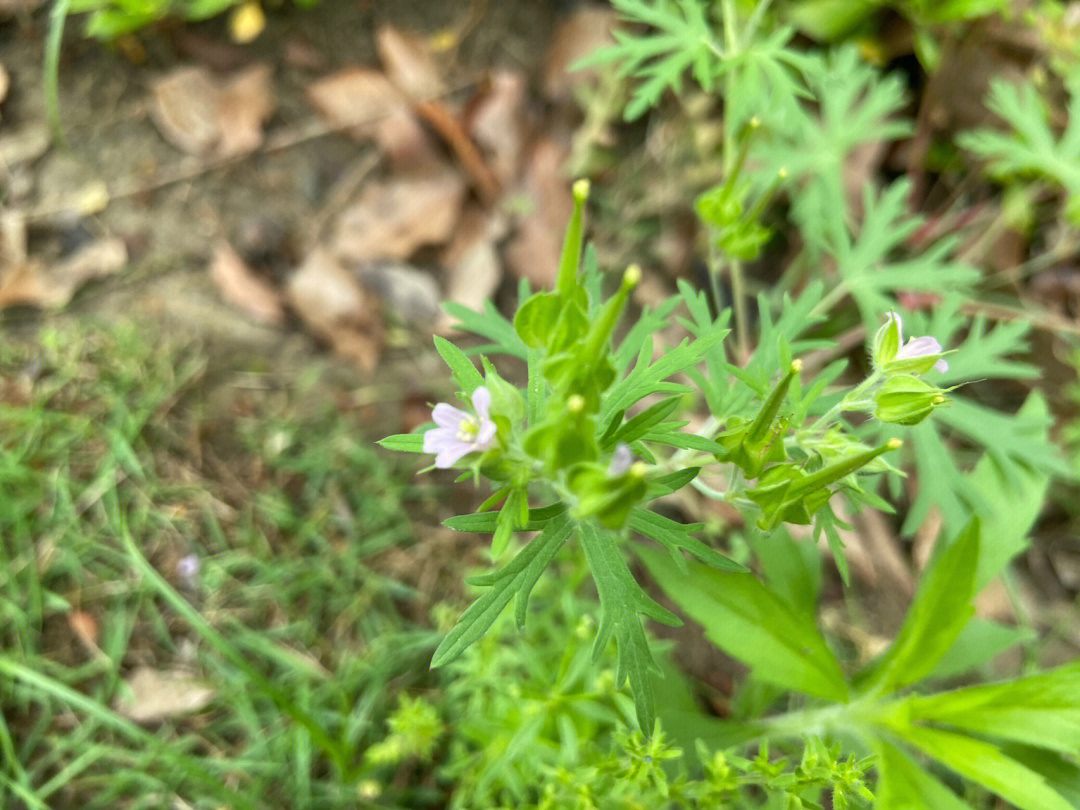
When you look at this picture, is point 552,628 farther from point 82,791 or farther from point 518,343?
point 82,791

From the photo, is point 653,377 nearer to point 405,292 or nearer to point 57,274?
point 405,292

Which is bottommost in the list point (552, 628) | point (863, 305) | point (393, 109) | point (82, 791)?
point (82, 791)

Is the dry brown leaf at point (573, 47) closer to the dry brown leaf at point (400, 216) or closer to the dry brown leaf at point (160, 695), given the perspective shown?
the dry brown leaf at point (400, 216)

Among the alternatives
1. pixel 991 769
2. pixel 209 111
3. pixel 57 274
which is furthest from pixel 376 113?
pixel 991 769

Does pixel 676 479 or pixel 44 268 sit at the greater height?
pixel 676 479

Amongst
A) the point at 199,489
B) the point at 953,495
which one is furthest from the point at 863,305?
the point at 199,489

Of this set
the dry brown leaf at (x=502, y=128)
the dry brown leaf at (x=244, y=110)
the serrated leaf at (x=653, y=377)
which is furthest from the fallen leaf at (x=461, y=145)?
the serrated leaf at (x=653, y=377)

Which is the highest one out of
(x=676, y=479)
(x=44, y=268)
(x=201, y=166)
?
(x=676, y=479)
